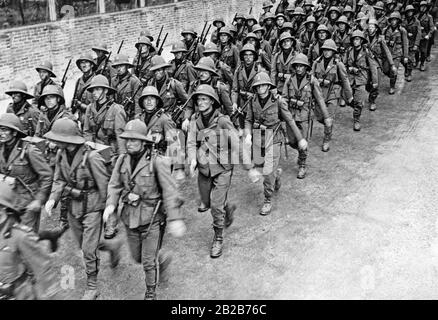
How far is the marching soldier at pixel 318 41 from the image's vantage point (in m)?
10.3

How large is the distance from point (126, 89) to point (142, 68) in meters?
1.63

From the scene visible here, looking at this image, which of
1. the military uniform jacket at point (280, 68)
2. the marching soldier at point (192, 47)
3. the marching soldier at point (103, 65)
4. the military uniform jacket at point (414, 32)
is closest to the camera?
the marching soldier at point (103, 65)

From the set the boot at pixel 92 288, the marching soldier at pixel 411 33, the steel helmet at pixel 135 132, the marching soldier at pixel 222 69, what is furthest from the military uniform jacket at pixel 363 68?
the boot at pixel 92 288

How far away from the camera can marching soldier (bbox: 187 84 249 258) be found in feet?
19.4

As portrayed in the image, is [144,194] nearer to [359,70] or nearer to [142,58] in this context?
[142,58]

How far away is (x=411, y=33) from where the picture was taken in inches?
513

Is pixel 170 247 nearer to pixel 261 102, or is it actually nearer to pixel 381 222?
pixel 261 102

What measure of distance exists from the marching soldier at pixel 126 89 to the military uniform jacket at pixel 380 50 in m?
5.74

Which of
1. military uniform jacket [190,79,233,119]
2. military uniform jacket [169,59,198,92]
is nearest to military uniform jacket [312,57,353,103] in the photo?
military uniform jacket [190,79,233,119]

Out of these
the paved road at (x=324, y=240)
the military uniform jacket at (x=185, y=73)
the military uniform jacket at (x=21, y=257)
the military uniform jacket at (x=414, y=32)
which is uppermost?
the military uniform jacket at (x=414, y=32)

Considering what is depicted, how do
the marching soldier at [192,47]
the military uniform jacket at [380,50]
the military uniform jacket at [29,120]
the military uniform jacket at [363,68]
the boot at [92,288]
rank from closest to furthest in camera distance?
the boot at [92,288], the military uniform jacket at [29,120], the military uniform jacket at [363,68], the marching soldier at [192,47], the military uniform jacket at [380,50]

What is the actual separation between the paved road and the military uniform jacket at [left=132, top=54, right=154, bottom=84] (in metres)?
2.56

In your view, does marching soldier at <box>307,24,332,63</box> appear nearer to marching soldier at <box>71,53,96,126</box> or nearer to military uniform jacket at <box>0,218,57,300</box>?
marching soldier at <box>71,53,96,126</box>

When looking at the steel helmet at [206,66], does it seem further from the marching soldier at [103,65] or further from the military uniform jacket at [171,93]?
the marching soldier at [103,65]
